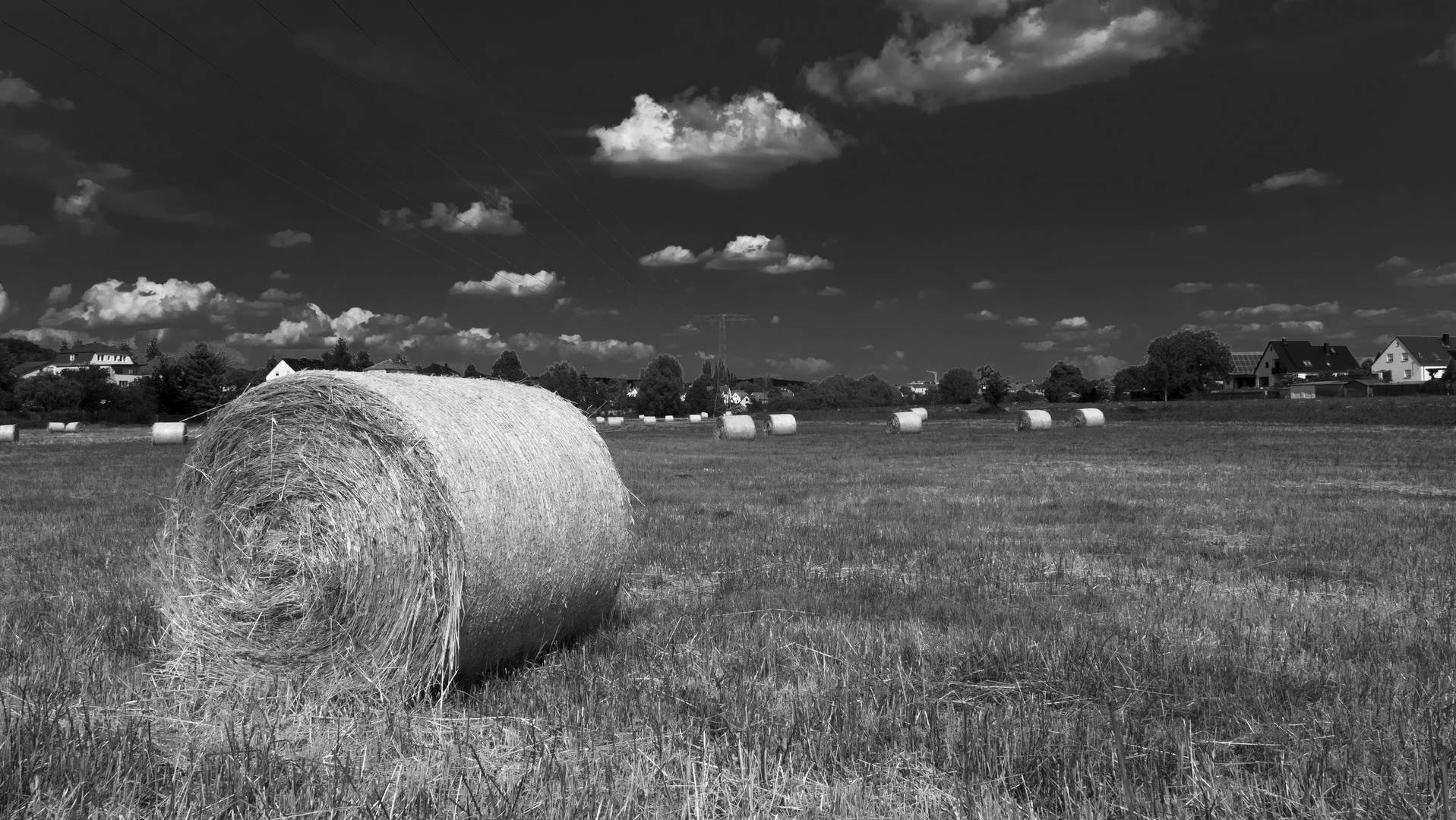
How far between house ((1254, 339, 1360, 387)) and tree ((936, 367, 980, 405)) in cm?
4482

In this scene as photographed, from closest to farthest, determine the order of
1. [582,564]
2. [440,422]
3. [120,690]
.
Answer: [120,690], [440,422], [582,564]

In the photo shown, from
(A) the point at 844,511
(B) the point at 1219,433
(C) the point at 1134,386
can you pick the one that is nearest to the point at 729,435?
(B) the point at 1219,433

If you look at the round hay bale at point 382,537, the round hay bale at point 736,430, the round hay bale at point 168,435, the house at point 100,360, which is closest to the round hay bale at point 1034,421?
the round hay bale at point 736,430

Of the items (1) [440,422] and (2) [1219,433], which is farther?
(2) [1219,433]

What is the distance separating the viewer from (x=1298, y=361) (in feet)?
455

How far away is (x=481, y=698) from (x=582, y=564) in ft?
4.42

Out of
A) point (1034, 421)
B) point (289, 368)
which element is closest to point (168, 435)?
point (289, 368)

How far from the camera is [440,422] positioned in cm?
639

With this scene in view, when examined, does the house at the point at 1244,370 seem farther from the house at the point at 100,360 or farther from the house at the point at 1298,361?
the house at the point at 100,360

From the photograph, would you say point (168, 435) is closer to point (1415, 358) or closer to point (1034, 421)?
point (1034, 421)

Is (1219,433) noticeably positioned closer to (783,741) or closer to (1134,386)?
(783,741)

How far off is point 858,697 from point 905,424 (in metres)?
48.2

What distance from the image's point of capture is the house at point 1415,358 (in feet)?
409

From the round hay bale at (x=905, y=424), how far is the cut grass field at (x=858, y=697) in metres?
→ 39.7
